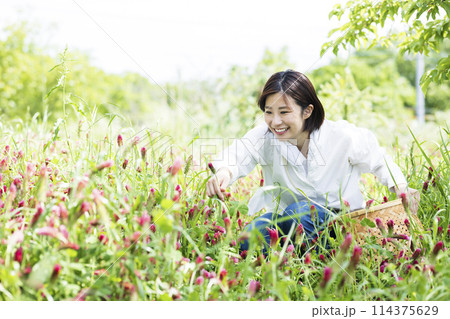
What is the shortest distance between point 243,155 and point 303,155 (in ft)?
1.37

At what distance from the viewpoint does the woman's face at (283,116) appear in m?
2.48

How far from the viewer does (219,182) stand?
2.23 meters

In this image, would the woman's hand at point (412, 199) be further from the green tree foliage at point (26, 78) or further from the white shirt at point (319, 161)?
the green tree foliage at point (26, 78)

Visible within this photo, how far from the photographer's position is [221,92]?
8602 millimetres

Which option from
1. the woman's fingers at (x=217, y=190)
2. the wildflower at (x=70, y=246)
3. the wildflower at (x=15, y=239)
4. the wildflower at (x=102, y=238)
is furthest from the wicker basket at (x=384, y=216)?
the wildflower at (x=15, y=239)

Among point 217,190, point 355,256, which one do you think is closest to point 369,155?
point 217,190

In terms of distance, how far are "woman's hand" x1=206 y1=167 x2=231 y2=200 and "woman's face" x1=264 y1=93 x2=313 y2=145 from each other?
0.41m

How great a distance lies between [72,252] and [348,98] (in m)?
5.36

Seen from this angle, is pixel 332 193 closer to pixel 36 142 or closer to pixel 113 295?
pixel 113 295

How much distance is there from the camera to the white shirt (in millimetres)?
2623

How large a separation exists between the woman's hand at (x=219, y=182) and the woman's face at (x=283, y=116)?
1.36ft

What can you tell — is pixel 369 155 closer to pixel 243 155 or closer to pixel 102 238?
pixel 243 155

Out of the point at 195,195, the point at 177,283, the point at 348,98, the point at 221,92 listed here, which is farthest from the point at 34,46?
the point at 177,283

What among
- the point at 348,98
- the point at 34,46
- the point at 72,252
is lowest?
the point at 72,252
